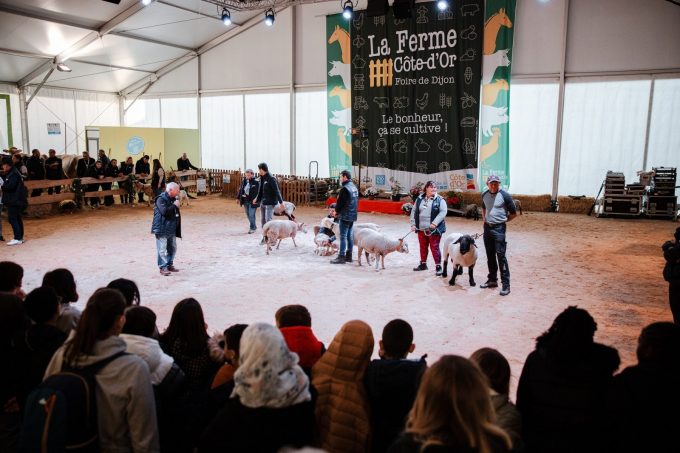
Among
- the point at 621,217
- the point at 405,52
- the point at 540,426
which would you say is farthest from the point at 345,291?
the point at 405,52

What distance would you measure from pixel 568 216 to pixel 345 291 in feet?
34.9

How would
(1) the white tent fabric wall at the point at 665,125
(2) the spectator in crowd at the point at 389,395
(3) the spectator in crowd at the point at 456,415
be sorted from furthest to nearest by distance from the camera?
(1) the white tent fabric wall at the point at 665,125 < (2) the spectator in crowd at the point at 389,395 < (3) the spectator in crowd at the point at 456,415

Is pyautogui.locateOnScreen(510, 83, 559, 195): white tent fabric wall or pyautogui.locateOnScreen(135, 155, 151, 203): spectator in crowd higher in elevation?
pyautogui.locateOnScreen(510, 83, 559, 195): white tent fabric wall

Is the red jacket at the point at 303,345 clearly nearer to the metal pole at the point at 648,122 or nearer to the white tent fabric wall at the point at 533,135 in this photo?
the white tent fabric wall at the point at 533,135

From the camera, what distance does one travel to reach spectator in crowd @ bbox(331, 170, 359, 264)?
10.2 meters

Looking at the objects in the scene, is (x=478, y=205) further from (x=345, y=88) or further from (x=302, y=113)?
(x=302, y=113)

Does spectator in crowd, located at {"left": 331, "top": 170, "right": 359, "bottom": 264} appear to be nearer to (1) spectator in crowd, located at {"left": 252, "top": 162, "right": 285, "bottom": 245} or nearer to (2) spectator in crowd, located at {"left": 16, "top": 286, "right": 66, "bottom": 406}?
(1) spectator in crowd, located at {"left": 252, "top": 162, "right": 285, "bottom": 245}

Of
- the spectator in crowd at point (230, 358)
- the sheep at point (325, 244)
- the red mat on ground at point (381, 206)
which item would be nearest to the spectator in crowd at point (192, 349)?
the spectator in crowd at point (230, 358)

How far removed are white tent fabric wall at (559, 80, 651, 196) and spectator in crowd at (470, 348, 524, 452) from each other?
15813 mm

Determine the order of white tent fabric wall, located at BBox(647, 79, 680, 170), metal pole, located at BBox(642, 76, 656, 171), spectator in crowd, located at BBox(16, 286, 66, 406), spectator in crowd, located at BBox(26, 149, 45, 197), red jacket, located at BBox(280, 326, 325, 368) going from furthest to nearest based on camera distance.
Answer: spectator in crowd, located at BBox(26, 149, 45, 197), metal pole, located at BBox(642, 76, 656, 171), white tent fabric wall, located at BBox(647, 79, 680, 170), red jacket, located at BBox(280, 326, 325, 368), spectator in crowd, located at BBox(16, 286, 66, 406)

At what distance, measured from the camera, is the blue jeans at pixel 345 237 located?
10.4m

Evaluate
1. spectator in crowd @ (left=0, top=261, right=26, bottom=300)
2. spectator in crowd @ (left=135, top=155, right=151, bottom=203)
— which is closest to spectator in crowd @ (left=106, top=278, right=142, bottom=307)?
spectator in crowd @ (left=0, top=261, right=26, bottom=300)

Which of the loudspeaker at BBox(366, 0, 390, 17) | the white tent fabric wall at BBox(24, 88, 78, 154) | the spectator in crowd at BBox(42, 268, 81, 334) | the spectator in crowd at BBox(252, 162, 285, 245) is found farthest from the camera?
the white tent fabric wall at BBox(24, 88, 78, 154)

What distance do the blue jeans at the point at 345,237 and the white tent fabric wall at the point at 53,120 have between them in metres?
17.7
